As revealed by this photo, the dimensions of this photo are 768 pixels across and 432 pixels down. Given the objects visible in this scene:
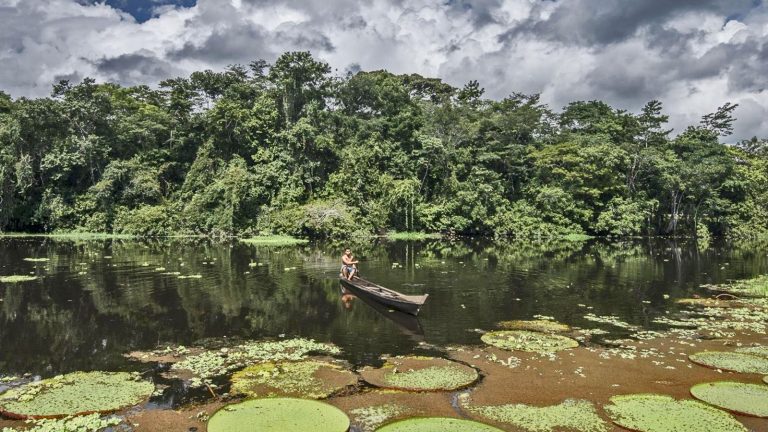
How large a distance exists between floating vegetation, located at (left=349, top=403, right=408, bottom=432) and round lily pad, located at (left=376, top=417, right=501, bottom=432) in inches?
12.8

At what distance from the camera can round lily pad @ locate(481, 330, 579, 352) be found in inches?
516

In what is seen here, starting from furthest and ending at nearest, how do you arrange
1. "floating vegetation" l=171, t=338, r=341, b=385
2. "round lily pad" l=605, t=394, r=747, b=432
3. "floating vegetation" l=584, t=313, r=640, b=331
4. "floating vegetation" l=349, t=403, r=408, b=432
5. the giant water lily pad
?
1. "floating vegetation" l=584, t=313, r=640, b=331
2. "floating vegetation" l=171, t=338, r=341, b=385
3. the giant water lily pad
4. "floating vegetation" l=349, t=403, r=408, b=432
5. "round lily pad" l=605, t=394, r=747, b=432

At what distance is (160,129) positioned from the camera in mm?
56406

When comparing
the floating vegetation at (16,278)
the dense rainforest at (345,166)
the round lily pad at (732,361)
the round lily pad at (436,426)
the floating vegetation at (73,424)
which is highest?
the dense rainforest at (345,166)

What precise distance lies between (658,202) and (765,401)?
4992cm

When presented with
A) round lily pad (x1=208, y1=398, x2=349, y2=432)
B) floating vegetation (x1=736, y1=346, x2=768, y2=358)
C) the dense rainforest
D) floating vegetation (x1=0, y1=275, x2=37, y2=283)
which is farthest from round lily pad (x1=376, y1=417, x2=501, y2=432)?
the dense rainforest

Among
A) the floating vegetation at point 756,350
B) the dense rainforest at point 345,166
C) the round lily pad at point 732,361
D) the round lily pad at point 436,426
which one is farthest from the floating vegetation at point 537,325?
the dense rainforest at point 345,166

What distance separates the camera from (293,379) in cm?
1069

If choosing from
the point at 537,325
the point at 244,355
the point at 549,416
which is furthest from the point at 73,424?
the point at 537,325

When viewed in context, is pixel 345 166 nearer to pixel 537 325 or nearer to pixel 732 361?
pixel 537 325

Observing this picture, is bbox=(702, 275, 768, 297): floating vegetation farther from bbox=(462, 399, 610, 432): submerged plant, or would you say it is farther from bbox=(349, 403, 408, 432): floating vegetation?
bbox=(349, 403, 408, 432): floating vegetation

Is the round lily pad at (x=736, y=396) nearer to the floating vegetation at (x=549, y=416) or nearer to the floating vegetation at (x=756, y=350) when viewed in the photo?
the floating vegetation at (x=549, y=416)

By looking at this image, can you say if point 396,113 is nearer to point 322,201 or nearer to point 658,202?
point 322,201

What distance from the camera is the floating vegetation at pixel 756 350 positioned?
40.8ft
